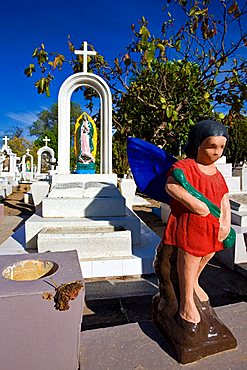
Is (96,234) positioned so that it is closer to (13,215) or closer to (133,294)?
(133,294)

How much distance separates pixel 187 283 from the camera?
5.63 ft

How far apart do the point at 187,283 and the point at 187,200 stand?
1.71 feet

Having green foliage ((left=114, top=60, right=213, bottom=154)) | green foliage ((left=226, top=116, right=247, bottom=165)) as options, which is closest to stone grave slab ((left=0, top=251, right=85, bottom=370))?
green foliage ((left=114, top=60, right=213, bottom=154))

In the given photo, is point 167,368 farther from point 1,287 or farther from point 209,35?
point 209,35

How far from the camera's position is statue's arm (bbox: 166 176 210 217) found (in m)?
1.59

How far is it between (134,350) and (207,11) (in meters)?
7.63

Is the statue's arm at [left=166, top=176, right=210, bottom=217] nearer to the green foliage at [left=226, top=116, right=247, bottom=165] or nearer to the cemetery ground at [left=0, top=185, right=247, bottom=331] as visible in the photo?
the cemetery ground at [left=0, top=185, right=247, bottom=331]

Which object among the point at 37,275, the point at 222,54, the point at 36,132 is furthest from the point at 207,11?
the point at 36,132

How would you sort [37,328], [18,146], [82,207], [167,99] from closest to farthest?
[37,328] → [82,207] → [167,99] → [18,146]

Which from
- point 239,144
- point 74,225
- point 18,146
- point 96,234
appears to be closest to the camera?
point 96,234

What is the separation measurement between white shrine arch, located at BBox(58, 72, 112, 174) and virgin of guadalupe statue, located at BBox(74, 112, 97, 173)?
26 cm

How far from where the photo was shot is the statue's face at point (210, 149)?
1631mm

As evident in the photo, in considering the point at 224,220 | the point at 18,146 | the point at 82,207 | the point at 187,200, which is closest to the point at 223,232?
the point at 224,220

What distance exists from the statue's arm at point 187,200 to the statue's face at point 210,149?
0.24 m
